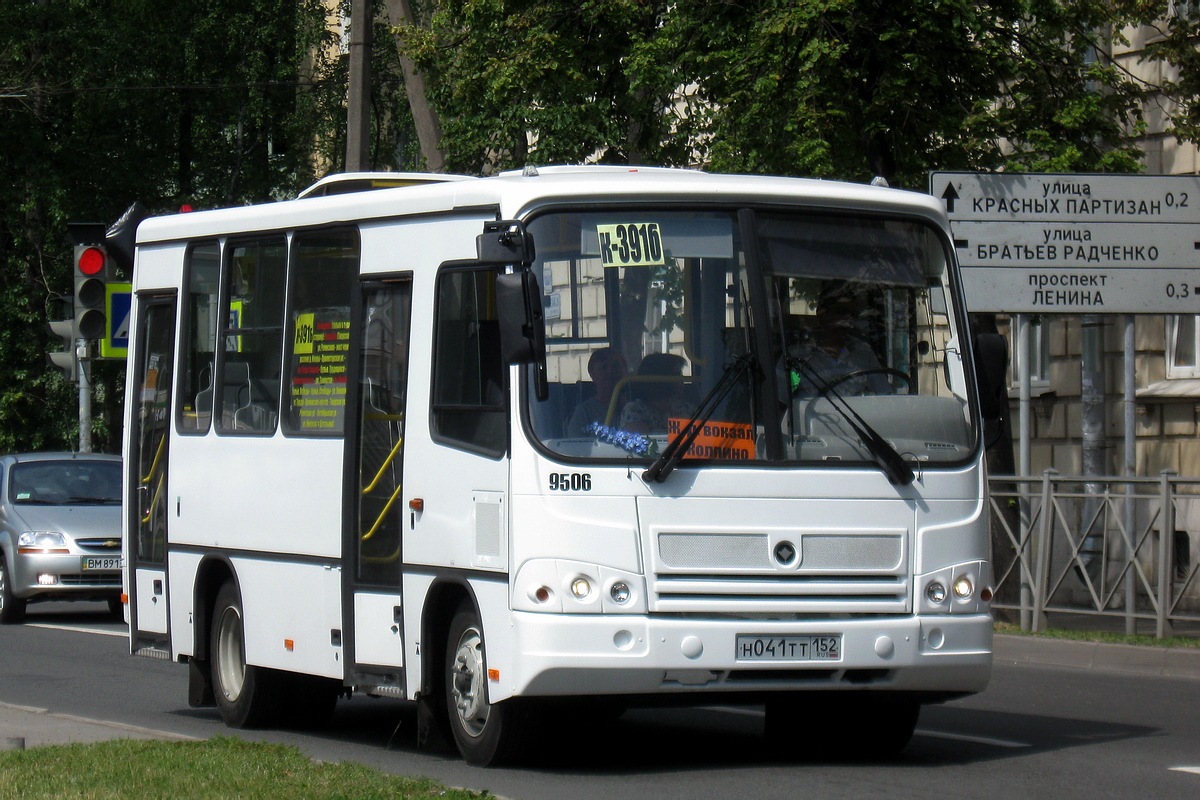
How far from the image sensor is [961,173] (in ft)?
59.3

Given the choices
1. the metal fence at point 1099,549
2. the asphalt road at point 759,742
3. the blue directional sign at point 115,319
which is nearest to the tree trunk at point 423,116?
the blue directional sign at point 115,319

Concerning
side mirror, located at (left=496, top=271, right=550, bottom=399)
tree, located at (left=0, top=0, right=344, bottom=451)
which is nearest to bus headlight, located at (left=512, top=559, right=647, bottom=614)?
side mirror, located at (left=496, top=271, right=550, bottom=399)

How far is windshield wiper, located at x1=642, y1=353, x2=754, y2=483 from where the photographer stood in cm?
917

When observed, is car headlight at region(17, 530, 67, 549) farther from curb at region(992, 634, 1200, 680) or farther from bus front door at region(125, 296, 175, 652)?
curb at region(992, 634, 1200, 680)

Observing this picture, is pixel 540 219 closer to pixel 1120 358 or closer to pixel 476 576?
pixel 476 576

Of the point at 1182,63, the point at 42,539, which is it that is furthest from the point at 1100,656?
the point at 42,539

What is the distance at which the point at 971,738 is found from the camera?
1107cm

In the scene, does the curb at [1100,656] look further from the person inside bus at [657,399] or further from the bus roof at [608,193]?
the person inside bus at [657,399]

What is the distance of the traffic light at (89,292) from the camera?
2183 cm

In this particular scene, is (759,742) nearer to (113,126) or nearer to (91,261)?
(91,261)

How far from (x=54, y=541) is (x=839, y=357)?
45.4 feet

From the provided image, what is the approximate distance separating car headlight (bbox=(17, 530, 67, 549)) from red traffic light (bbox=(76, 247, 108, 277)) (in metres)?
2.75

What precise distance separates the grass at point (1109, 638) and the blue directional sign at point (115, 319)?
32.6 ft

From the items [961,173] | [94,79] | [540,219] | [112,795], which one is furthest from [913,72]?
[94,79]
